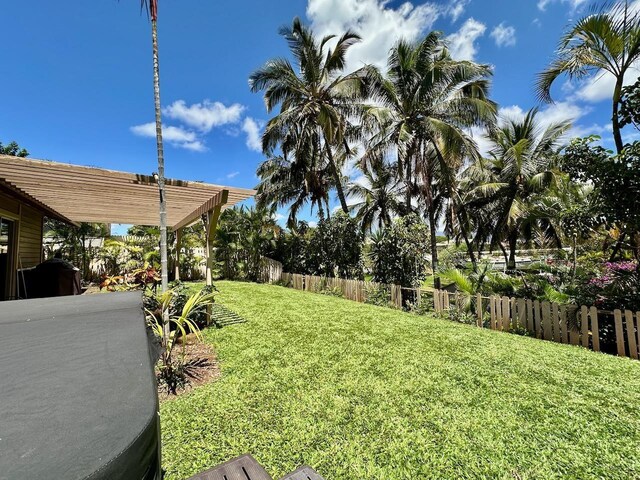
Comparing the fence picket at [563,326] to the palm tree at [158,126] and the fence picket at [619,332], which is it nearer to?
the fence picket at [619,332]

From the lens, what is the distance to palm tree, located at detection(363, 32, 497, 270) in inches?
396

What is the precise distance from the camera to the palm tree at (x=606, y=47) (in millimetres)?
5055

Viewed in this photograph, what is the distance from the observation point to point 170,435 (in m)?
2.86

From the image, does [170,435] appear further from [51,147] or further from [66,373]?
[51,147]

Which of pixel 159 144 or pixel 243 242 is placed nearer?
pixel 159 144

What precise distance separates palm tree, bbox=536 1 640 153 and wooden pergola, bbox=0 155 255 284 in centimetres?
713

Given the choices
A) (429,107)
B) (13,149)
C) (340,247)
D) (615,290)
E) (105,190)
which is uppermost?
(13,149)

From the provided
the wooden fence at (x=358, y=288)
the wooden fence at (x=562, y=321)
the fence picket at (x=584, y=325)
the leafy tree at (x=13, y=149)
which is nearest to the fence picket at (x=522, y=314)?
the wooden fence at (x=562, y=321)

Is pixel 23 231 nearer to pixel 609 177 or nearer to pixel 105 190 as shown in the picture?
pixel 105 190

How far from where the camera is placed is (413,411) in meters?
3.21

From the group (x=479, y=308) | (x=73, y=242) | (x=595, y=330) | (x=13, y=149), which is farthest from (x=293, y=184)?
(x=13, y=149)

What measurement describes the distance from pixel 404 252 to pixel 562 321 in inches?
180

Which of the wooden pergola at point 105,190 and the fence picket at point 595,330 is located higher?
the wooden pergola at point 105,190

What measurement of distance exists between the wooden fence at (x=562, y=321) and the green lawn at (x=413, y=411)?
46cm
